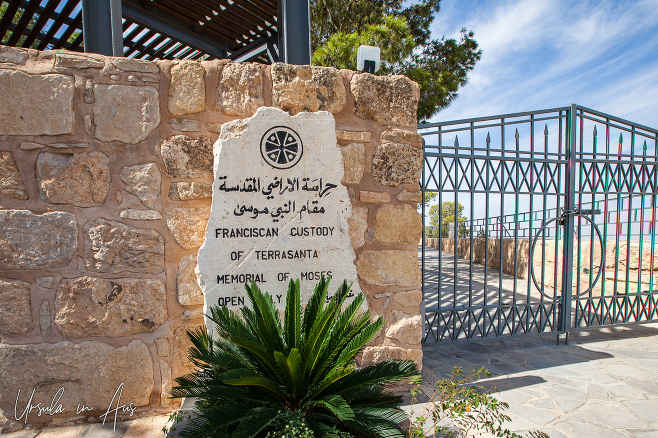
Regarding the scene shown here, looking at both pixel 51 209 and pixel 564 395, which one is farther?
pixel 564 395

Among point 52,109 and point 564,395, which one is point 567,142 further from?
point 52,109

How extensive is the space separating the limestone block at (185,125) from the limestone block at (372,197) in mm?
1193

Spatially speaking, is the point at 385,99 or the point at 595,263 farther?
the point at 595,263

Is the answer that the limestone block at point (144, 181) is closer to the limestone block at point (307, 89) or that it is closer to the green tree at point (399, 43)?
the limestone block at point (307, 89)

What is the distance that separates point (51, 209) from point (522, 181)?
4.03 m

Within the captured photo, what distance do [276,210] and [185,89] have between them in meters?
0.97

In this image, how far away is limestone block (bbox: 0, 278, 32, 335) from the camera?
2.18 meters

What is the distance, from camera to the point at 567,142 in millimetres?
4020

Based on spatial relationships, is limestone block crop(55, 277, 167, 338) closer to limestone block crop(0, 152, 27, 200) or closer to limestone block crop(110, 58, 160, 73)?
limestone block crop(0, 152, 27, 200)

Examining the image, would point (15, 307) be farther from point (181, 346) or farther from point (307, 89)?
point (307, 89)

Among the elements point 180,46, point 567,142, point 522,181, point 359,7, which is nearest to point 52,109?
point 180,46

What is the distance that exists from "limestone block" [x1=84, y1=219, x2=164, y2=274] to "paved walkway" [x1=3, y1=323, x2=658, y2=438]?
3.18 ft

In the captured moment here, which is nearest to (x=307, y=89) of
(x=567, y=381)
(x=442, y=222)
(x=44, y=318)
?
(x=44, y=318)

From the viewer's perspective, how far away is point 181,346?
238 centimetres
